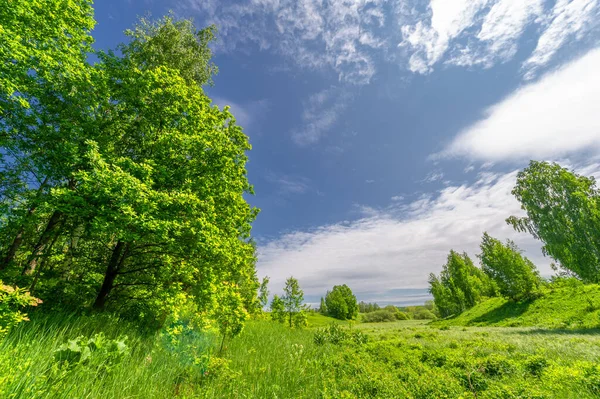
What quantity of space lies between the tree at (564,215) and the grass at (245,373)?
14811 millimetres

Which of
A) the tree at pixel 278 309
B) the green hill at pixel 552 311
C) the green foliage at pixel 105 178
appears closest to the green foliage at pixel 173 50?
the green foliage at pixel 105 178

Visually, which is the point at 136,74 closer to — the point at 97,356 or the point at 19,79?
the point at 19,79

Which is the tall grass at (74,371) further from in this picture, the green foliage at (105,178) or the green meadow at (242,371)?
the green foliage at (105,178)

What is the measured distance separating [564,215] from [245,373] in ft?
103

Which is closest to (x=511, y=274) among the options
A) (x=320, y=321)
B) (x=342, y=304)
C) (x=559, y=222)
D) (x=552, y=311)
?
(x=552, y=311)

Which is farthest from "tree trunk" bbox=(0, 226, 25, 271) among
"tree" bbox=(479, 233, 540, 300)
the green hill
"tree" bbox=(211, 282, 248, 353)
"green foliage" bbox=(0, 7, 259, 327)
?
"tree" bbox=(479, 233, 540, 300)

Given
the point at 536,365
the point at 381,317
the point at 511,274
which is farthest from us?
the point at 381,317

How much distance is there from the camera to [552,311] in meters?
26.5

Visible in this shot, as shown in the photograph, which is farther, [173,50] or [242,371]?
[173,50]

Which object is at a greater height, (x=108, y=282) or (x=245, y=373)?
(x=108, y=282)

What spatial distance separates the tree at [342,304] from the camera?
209 ft

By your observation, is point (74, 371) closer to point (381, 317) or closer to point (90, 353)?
point (90, 353)

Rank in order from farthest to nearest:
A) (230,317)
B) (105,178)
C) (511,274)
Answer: (511,274), (230,317), (105,178)

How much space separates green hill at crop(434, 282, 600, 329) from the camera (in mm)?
21491
